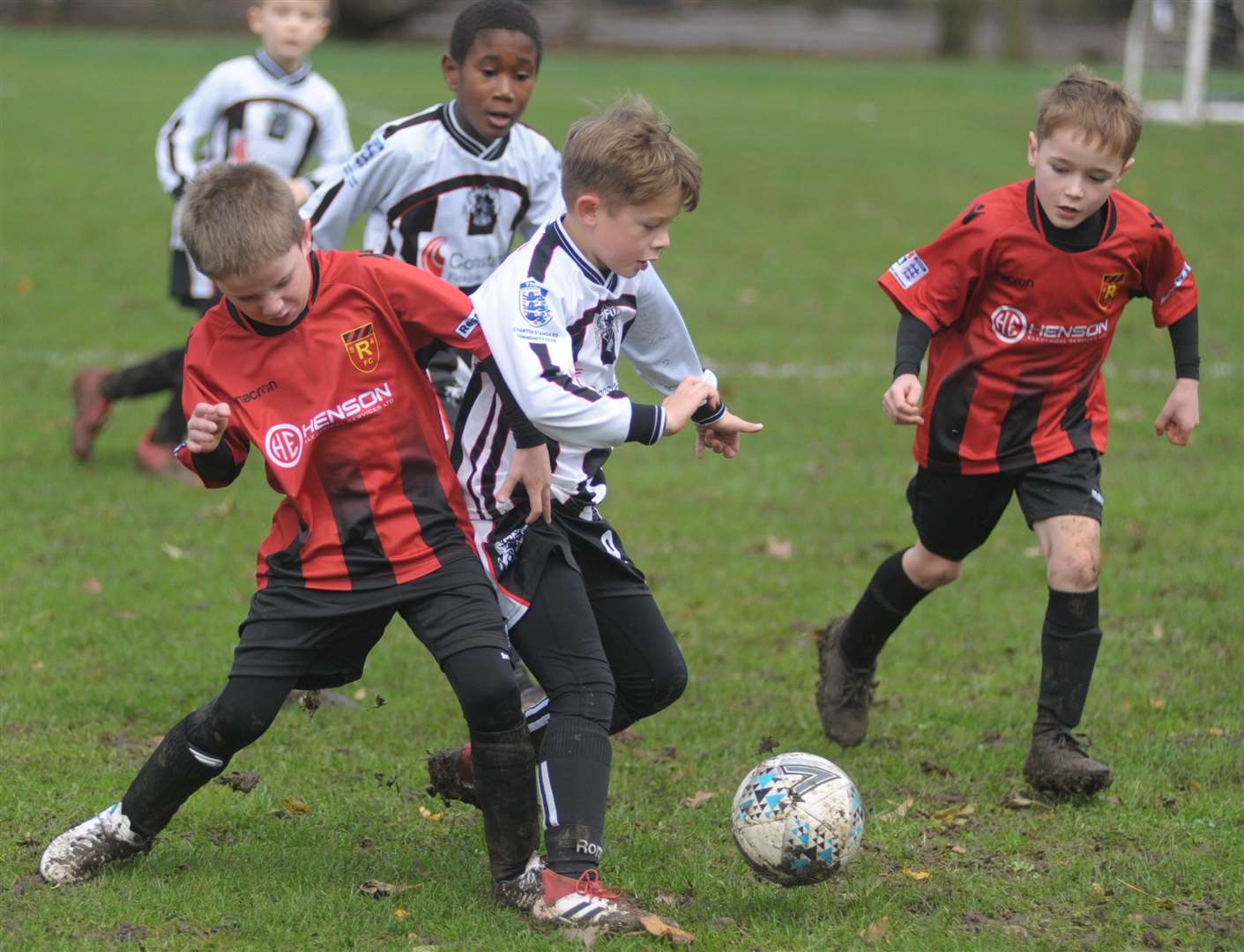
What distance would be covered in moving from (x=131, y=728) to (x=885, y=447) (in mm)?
4929

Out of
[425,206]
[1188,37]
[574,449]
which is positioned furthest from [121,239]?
[1188,37]

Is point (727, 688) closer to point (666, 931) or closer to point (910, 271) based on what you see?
point (910, 271)

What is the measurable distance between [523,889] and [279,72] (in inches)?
179

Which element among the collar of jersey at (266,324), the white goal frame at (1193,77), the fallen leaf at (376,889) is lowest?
the fallen leaf at (376,889)

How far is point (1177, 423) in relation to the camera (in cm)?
481

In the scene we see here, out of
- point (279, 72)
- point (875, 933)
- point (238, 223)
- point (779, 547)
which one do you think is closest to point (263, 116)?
point (279, 72)

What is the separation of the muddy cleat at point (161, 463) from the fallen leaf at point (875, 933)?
16.9ft

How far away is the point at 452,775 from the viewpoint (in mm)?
4379

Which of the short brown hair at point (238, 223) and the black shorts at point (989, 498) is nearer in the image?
the short brown hair at point (238, 223)

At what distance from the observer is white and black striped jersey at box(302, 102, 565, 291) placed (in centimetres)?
523

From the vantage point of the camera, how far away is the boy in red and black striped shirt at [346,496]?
151 inches

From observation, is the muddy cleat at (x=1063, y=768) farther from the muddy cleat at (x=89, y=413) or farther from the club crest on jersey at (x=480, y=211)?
the muddy cleat at (x=89, y=413)

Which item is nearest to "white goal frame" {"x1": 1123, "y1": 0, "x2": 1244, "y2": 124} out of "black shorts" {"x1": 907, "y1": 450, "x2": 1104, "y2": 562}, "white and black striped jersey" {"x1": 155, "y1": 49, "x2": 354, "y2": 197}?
"white and black striped jersey" {"x1": 155, "y1": 49, "x2": 354, "y2": 197}

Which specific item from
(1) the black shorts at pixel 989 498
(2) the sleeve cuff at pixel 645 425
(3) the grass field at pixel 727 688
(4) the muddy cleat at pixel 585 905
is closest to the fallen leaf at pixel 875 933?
(3) the grass field at pixel 727 688
